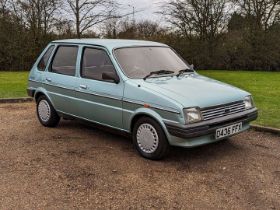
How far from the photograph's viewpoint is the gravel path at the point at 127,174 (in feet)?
13.8

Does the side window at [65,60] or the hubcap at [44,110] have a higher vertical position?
the side window at [65,60]

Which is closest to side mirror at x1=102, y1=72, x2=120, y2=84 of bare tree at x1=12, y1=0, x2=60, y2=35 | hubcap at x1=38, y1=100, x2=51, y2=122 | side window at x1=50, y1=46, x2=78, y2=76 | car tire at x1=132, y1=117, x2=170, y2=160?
car tire at x1=132, y1=117, x2=170, y2=160

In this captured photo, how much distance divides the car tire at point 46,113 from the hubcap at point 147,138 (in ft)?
7.89

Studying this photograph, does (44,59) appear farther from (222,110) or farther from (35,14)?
(35,14)

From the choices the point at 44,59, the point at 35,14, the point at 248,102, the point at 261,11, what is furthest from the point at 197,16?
the point at 248,102

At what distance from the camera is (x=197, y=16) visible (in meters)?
24.0

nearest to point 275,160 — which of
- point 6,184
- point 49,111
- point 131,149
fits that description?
point 131,149

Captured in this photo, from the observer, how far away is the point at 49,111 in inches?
288

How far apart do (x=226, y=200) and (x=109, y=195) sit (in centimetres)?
135

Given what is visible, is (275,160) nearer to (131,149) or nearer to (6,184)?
(131,149)

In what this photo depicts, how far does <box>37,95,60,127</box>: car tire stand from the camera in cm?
728

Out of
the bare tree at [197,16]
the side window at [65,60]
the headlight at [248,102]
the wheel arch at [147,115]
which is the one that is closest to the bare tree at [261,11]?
the bare tree at [197,16]

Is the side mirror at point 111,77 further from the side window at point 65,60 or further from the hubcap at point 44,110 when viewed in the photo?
the hubcap at point 44,110

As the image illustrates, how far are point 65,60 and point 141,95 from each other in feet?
7.18
